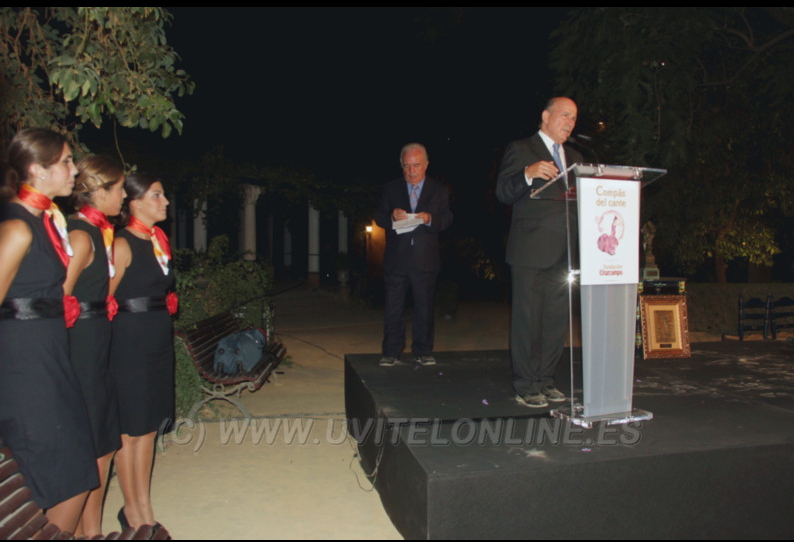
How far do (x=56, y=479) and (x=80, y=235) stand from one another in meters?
0.98

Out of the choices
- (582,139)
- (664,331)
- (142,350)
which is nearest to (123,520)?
(142,350)

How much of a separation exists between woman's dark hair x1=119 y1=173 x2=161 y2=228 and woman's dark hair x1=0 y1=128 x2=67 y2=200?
0.75 meters

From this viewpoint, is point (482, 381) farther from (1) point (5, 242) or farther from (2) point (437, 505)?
(1) point (5, 242)

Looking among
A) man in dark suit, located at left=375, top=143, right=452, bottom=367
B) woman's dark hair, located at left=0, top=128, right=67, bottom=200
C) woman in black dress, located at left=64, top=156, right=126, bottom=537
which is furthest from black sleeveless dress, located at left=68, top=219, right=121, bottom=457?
man in dark suit, located at left=375, top=143, right=452, bottom=367

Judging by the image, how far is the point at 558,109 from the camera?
3.36 m

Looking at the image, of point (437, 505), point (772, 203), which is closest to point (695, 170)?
point (772, 203)

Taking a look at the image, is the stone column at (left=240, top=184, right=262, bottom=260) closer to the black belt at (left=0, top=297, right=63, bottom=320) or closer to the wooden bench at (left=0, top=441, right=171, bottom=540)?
the black belt at (left=0, top=297, right=63, bottom=320)

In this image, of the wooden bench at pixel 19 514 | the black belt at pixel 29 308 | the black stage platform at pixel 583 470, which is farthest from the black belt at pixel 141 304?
the black stage platform at pixel 583 470

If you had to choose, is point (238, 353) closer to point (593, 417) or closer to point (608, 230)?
point (593, 417)

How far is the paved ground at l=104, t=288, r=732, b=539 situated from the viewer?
3.10 metres

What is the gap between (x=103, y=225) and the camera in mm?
2691

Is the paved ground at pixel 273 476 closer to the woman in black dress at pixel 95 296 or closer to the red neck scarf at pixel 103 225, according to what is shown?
the woman in black dress at pixel 95 296

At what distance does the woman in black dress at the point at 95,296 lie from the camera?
2.53m

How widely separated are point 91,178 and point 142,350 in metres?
0.83
